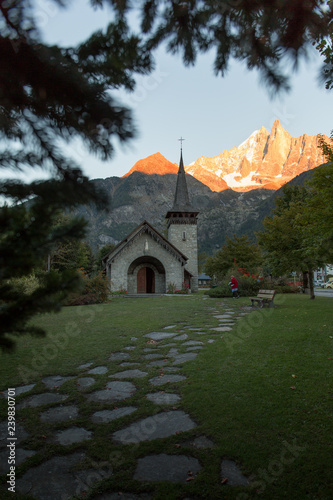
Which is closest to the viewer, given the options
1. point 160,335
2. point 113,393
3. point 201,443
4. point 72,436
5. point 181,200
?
point 201,443

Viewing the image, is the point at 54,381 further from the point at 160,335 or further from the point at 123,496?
the point at 160,335

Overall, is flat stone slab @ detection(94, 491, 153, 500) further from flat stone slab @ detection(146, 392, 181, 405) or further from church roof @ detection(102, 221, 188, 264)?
church roof @ detection(102, 221, 188, 264)

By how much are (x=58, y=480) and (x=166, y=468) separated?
818mm

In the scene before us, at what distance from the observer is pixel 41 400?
12.2ft

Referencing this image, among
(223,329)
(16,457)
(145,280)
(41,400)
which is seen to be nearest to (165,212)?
(145,280)

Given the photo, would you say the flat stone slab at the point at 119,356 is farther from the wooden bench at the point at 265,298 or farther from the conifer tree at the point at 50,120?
the wooden bench at the point at 265,298

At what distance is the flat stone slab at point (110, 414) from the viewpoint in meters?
3.18

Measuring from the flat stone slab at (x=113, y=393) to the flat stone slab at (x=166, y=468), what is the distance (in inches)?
50.9

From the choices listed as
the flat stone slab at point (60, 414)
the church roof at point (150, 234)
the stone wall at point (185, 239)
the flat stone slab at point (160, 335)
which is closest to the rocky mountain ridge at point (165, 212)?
the stone wall at point (185, 239)

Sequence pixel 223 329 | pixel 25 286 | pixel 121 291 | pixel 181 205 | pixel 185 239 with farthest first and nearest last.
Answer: pixel 181 205
pixel 185 239
pixel 121 291
pixel 223 329
pixel 25 286

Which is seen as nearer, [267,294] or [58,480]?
[58,480]

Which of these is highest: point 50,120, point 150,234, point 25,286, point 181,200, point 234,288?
point 181,200

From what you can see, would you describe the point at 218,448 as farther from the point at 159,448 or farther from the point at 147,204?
the point at 147,204

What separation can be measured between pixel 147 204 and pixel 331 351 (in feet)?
455
